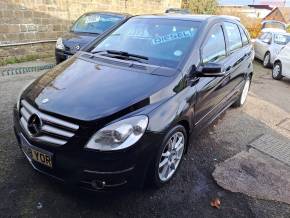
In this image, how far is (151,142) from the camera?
259 cm

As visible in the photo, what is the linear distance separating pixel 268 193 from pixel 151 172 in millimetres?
1420

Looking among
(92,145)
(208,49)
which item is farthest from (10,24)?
(92,145)

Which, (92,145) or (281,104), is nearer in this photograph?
(92,145)

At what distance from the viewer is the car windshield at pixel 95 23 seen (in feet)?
27.1

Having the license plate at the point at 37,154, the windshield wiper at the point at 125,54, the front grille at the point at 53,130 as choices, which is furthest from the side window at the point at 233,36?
the license plate at the point at 37,154

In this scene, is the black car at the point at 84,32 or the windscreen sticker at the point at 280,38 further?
the windscreen sticker at the point at 280,38

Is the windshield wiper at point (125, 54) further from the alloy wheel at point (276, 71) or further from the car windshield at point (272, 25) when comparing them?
the car windshield at point (272, 25)

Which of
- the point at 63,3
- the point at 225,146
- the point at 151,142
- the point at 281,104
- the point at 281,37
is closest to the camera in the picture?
the point at 151,142

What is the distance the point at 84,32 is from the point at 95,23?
20.0 inches

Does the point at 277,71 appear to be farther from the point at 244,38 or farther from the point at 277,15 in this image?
the point at 277,15

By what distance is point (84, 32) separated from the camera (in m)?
8.12

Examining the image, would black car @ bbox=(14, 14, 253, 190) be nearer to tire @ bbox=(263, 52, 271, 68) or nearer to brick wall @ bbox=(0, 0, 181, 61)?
brick wall @ bbox=(0, 0, 181, 61)

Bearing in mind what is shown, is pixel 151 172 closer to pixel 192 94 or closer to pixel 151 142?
pixel 151 142

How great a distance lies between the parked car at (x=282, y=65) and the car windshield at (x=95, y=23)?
4.96 meters
